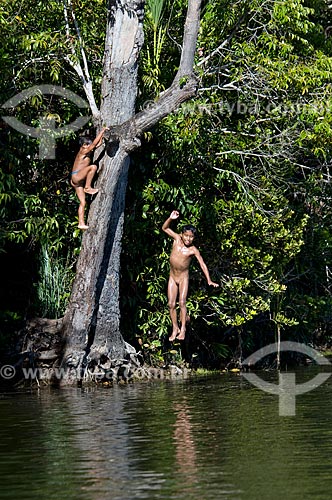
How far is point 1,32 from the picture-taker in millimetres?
16891

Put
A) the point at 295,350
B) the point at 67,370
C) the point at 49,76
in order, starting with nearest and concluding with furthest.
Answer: the point at 67,370, the point at 49,76, the point at 295,350

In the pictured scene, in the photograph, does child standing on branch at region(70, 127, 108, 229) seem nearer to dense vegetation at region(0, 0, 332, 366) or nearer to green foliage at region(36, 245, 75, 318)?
dense vegetation at region(0, 0, 332, 366)

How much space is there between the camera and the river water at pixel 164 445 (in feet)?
28.4

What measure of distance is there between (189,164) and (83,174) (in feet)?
7.92

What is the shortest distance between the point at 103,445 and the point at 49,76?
857 cm

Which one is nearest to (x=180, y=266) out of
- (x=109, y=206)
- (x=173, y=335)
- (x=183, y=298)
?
(x=183, y=298)

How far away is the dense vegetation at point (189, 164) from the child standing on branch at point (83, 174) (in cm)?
93

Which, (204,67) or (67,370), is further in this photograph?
(204,67)

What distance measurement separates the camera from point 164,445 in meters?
10.8

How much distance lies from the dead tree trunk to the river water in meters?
1.13

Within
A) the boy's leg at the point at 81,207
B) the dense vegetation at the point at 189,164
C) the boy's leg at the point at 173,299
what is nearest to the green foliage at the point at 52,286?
the dense vegetation at the point at 189,164

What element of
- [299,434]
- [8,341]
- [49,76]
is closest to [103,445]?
[299,434]

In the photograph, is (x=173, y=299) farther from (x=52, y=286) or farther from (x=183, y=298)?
(x=52, y=286)

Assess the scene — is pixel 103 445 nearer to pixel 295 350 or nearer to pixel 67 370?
pixel 67 370
